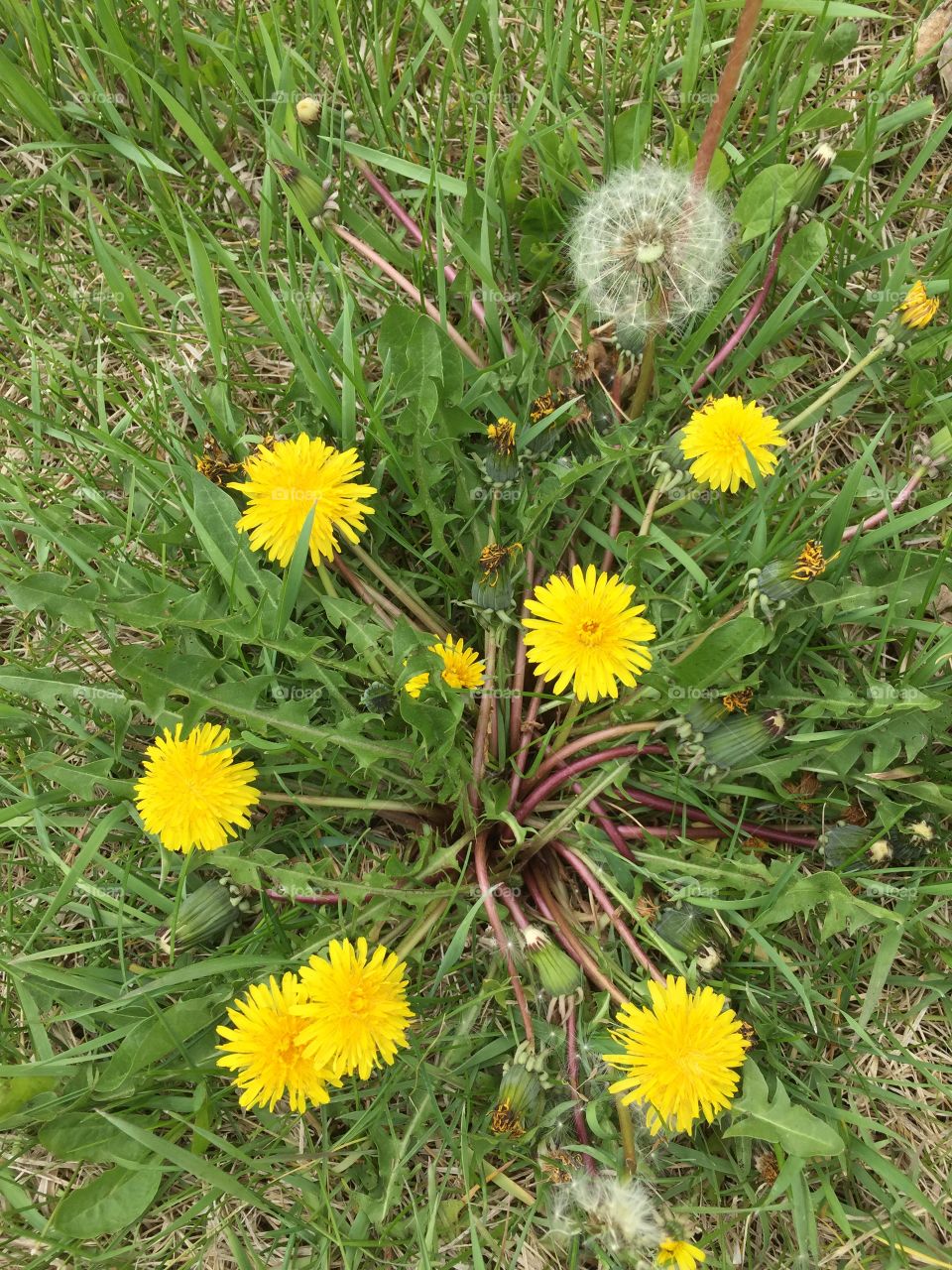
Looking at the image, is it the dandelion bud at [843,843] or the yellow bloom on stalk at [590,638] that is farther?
the dandelion bud at [843,843]

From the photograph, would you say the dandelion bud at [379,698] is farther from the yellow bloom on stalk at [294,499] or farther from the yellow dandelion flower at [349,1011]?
the yellow dandelion flower at [349,1011]

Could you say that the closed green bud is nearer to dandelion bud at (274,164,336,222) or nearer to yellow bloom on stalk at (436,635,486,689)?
yellow bloom on stalk at (436,635,486,689)

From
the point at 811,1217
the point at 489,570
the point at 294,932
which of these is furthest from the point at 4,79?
the point at 811,1217

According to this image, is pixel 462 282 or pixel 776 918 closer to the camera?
pixel 776 918

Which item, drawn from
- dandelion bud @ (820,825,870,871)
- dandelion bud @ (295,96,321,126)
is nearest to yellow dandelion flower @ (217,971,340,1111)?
dandelion bud @ (820,825,870,871)

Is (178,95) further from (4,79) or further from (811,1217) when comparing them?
(811,1217)

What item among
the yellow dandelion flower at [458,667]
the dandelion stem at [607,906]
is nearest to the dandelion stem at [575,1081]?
the dandelion stem at [607,906]
